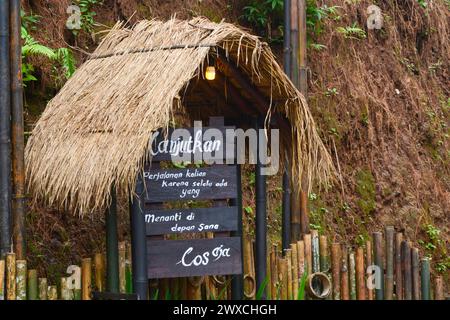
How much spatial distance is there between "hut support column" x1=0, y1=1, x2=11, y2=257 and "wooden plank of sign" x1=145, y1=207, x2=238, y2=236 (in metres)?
1.11

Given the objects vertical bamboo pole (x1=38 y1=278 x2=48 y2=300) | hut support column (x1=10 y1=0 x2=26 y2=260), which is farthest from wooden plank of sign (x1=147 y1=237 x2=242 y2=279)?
hut support column (x1=10 y1=0 x2=26 y2=260)

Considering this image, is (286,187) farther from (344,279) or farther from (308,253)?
(344,279)

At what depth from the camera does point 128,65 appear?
23.7 feet

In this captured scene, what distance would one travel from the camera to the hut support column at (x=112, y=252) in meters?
6.91

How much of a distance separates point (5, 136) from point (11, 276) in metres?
1.17

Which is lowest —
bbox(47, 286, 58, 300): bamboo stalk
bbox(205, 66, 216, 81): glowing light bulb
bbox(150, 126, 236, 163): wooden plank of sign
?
bbox(47, 286, 58, 300): bamboo stalk

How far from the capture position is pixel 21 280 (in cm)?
637

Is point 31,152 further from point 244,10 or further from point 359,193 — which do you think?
point 359,193

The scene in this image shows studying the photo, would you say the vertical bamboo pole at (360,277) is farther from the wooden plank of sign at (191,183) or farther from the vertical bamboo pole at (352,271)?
the wooden plank of sign at (191,183)

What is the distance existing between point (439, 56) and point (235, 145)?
799cm

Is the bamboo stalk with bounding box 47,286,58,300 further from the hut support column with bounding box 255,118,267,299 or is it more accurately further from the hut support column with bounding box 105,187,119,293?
the hut support column with bounding box 255,118,267,299

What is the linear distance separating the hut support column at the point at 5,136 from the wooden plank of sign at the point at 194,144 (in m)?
1.18

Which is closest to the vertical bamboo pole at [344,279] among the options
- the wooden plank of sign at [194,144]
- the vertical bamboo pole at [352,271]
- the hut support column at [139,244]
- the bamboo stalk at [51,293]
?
the vertical bamboo pole at [352,271]

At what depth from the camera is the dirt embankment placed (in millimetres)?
10750
